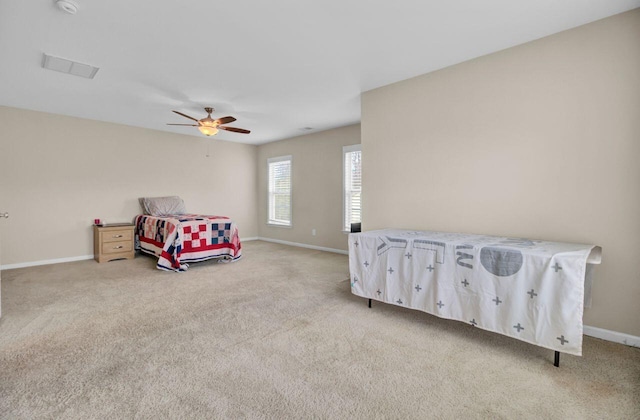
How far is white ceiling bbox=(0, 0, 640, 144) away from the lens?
215 cm

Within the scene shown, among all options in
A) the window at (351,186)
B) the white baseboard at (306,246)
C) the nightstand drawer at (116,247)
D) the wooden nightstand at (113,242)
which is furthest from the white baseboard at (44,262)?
the window at (351,186)

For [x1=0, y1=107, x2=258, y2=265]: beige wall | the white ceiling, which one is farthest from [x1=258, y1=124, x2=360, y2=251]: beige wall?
[x1=0, y1=107, x2=258, y2=265]: beige wall

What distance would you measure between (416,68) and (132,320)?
3.67 metres

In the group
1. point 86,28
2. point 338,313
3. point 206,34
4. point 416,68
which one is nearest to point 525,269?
point 338,313

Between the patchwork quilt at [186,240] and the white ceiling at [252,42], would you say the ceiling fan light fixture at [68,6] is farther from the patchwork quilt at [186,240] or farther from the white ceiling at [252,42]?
the patchwork quilt at [186,240]

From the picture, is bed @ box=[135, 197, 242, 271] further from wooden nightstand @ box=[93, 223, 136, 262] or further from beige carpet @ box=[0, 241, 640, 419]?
beige carpet @ box=[0, 241, 640, 419]

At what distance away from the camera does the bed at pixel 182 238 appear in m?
4.35

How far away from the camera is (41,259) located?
4703 millimetres

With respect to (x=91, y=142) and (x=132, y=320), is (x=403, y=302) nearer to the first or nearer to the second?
(x=132, y=320)

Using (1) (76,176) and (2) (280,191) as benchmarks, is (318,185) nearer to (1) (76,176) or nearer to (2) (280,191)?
(2) (280,191)

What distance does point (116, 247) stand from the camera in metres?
4.98

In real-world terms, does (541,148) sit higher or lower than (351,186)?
higher

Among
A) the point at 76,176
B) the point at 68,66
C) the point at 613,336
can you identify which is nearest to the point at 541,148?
the point at 613,336

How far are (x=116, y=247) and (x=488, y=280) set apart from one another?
17.9ft
